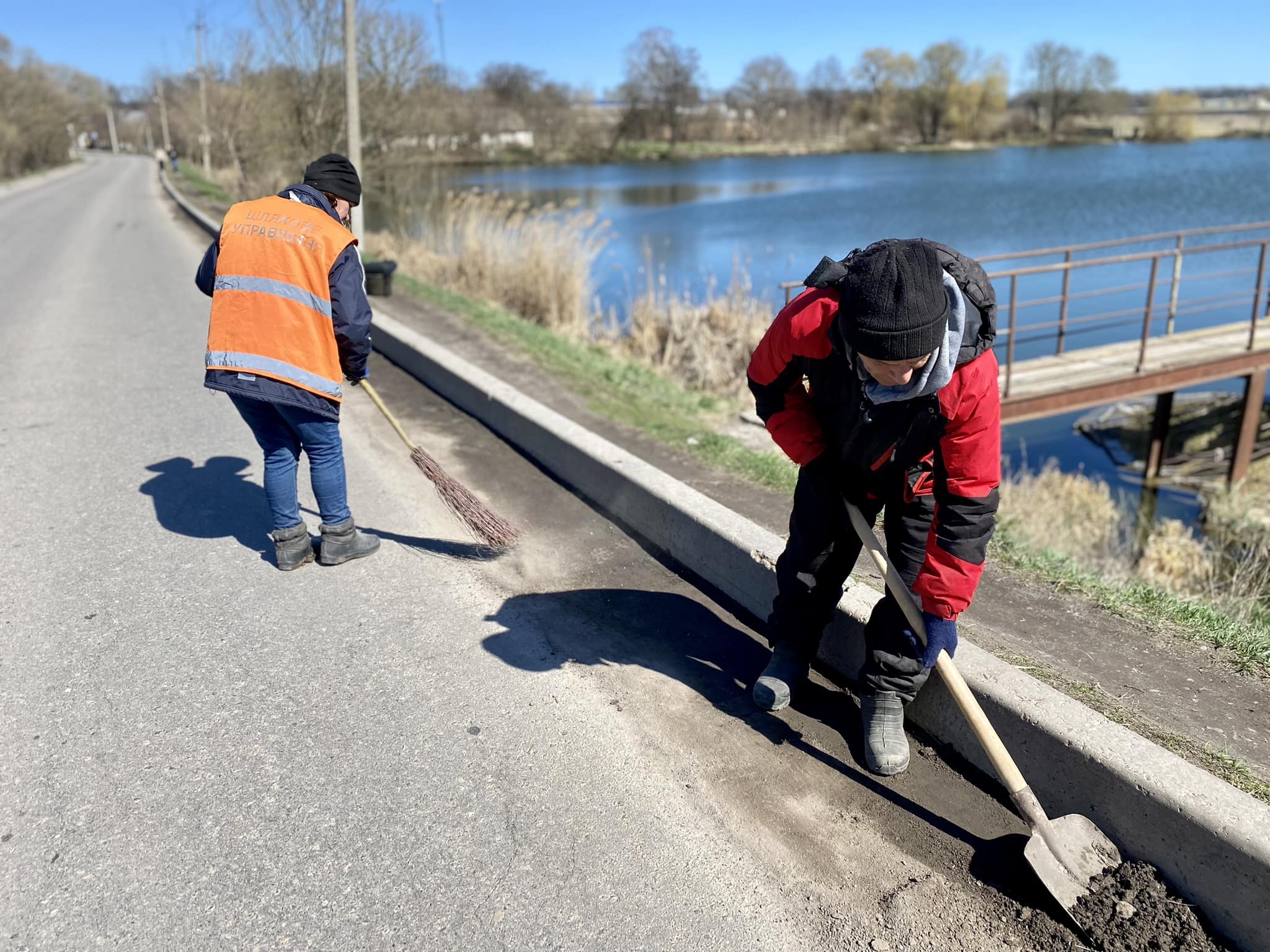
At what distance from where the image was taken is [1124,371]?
10.9 metres

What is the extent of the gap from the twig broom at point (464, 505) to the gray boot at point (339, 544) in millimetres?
505

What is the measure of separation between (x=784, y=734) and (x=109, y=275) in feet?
44.6

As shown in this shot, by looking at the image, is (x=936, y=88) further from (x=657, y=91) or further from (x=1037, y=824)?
(x=1037, y=824)

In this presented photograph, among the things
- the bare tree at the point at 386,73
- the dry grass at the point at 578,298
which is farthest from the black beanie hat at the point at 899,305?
the bare tree at the point at 386,73

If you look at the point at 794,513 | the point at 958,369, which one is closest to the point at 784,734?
the point at 794,513

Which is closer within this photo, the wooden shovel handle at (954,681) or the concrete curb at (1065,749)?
the concrete curb at (1065,749)

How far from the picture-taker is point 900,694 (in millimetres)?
3000

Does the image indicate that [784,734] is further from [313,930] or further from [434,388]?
[434,388]

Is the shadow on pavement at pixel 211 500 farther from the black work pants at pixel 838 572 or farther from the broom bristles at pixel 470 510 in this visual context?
the black work pants at pixel 838 572

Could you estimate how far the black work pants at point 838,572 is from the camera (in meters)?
2.96

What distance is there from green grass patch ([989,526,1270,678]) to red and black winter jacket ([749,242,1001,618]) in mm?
1441

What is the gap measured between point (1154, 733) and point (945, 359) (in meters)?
1.40

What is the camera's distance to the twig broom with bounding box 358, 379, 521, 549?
4.47 m

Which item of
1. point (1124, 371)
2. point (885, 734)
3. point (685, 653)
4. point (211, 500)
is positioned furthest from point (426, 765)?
point (1124, 371)
